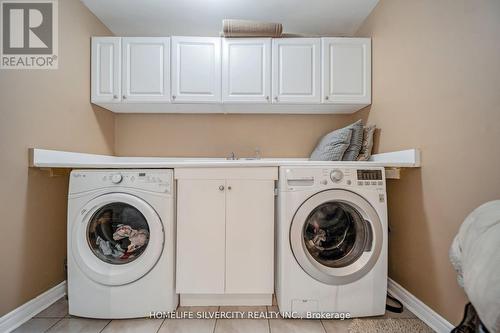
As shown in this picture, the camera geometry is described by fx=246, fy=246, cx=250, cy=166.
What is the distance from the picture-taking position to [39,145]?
5.25 ft

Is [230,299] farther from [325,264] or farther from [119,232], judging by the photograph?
[119,232]

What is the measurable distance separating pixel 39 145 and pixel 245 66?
63.2 inches

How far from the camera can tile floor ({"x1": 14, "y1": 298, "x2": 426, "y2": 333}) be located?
1.44 metres

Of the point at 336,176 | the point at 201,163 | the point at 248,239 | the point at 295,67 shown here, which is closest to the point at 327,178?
the point at 336,176

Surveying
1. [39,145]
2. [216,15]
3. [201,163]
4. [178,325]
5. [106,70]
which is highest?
[216,15]

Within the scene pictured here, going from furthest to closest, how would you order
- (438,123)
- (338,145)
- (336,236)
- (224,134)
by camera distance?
(224,134)
(338,145)
(336,236)
(438,123)

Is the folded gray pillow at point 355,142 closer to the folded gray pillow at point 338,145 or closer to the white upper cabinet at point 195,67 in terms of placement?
the folded gray pillow at point 338,145

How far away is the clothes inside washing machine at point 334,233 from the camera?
1.59 meters

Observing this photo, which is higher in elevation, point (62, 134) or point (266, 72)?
point (266, 72)

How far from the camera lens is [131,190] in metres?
1.53

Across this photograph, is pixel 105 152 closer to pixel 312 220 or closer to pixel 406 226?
pixel 312 220

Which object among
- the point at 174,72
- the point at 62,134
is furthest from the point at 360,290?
the point at 62,134

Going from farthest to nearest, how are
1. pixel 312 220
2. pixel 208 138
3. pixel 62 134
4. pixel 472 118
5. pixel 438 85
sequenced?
pixel 208 138
pixel 62 134
pixel 312 220
pixel 438 85
pixel 472 118

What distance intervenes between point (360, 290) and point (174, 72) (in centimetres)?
216
